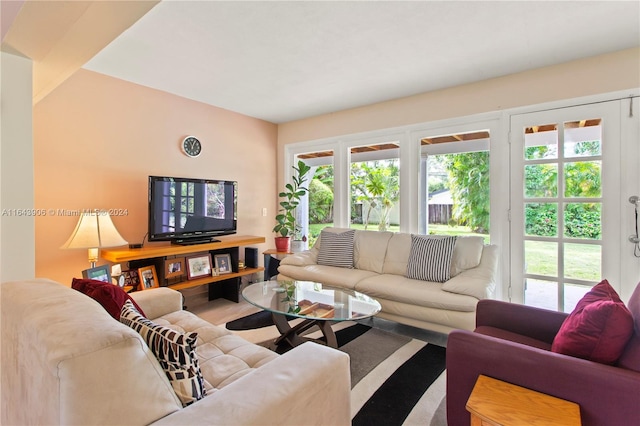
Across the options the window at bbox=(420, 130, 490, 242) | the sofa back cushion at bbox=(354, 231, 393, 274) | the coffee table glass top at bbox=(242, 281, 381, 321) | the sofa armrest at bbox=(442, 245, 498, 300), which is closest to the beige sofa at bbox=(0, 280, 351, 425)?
the coffee table glass top at bbox=(242, 281, 381, 321)

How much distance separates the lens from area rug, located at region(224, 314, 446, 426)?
1.70m

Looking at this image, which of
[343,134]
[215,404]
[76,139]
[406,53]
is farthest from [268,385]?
[343,134]

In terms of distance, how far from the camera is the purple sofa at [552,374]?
1108 millimetres

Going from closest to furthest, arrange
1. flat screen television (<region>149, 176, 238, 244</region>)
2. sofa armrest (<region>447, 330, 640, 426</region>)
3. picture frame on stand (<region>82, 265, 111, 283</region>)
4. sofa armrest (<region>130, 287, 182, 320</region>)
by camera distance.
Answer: sofa armrest (<region>447, 330, 640, 426</region>)
sofa armrest (<region>130, 287, 182, 320</region>)
picture frame on stand (<region>82, 265, 111, 283</region>)
flat screen television (<region>149, 176, 238, 244</region>)

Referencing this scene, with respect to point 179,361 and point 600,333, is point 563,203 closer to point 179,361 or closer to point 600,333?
point 600,333

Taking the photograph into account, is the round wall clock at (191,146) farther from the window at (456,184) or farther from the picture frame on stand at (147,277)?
the window at (456,184)

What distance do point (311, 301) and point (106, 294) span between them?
1383mm

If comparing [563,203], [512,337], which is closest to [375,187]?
[563,203]

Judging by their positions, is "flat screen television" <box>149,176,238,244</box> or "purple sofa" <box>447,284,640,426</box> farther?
"flat screen television" <box>149,176,238,244</box>

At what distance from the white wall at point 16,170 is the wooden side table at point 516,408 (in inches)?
94.9

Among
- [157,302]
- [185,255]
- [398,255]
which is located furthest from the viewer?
[185,255]

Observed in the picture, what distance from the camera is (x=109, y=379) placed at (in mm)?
758

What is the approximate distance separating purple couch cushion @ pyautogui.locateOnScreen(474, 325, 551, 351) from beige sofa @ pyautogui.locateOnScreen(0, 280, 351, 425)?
1.05m

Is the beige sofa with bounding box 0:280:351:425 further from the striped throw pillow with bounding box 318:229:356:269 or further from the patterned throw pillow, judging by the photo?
the striped throw pillow with bounding box 318:229:356:269
